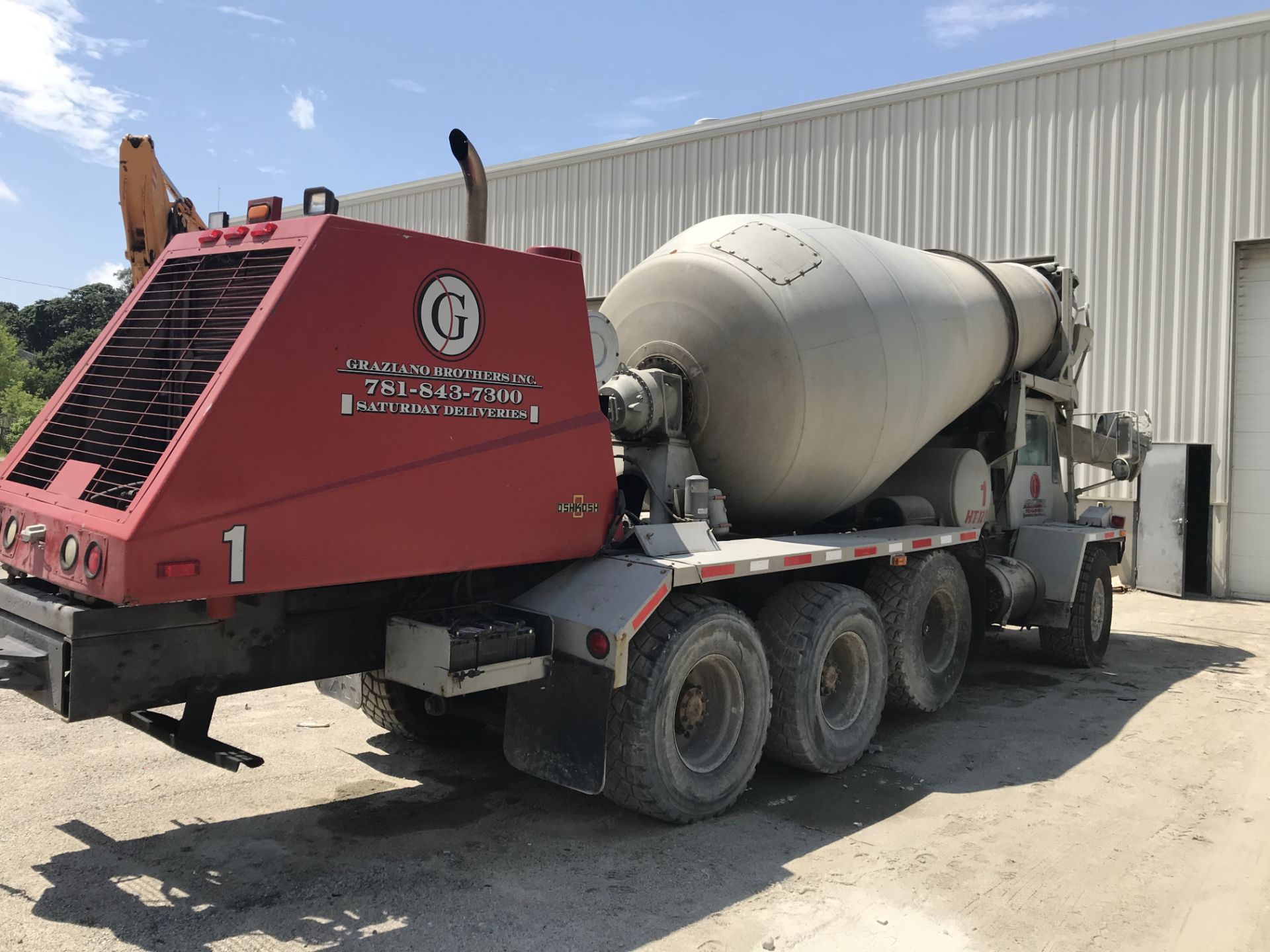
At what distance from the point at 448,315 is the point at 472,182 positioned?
1.11 meters

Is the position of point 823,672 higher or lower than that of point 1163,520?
lower

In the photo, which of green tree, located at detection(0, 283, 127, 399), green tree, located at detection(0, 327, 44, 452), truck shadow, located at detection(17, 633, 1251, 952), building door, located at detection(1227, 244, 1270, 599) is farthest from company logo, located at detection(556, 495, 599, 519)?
green tree, located at detection(0, 283, 127, 399)

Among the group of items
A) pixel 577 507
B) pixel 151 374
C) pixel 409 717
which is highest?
pixel 151 374

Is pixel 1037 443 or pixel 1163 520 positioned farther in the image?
pixel 1163 520

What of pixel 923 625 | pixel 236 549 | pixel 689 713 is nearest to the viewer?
pixel 236 549

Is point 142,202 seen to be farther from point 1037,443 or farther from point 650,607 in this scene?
point 1037,443

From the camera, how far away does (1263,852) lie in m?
5.20

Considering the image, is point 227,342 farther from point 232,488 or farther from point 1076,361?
point 1076,361

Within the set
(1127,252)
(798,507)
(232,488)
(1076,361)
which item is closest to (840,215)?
(1127,252)

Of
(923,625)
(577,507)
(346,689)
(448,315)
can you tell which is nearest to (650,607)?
(577,507)

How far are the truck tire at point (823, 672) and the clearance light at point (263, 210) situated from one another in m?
3.60

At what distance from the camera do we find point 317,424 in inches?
170

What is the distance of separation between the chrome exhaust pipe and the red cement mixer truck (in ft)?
0.07

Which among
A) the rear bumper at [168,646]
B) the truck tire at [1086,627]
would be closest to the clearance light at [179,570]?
the rear bumper at [168,646]
